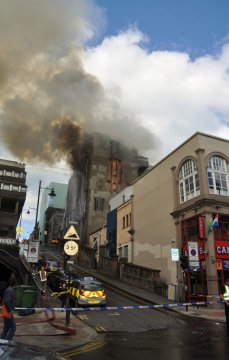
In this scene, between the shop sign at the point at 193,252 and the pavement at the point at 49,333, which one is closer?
the pavement at the point at 49,333

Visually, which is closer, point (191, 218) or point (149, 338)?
point (149, 338)

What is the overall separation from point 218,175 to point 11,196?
1589 inches

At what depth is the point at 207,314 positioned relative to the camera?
19406mm

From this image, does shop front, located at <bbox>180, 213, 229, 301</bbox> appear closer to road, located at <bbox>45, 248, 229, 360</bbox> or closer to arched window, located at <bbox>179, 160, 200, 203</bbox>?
arched window, located at <bbox>179, 160, 200, 203</bbox>

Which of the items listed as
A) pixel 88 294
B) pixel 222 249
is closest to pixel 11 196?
pixel 88 294

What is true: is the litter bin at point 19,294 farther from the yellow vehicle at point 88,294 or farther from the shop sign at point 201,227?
the shop sign at point 201,227

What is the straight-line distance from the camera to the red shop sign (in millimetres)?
24444

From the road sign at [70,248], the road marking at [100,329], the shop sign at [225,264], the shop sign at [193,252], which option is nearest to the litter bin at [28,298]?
the road marking at [100,329]

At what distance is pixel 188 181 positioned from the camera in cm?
2823

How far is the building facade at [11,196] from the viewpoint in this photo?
57875mm

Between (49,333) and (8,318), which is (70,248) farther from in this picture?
(8,318)

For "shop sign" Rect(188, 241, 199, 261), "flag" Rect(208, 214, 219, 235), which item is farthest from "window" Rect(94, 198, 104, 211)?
"shop sign" Rect(188, 241, 199, 261)

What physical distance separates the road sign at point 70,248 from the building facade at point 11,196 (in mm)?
45157

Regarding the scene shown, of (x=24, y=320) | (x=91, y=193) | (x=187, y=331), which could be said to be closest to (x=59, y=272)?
(x=24, y=320)
